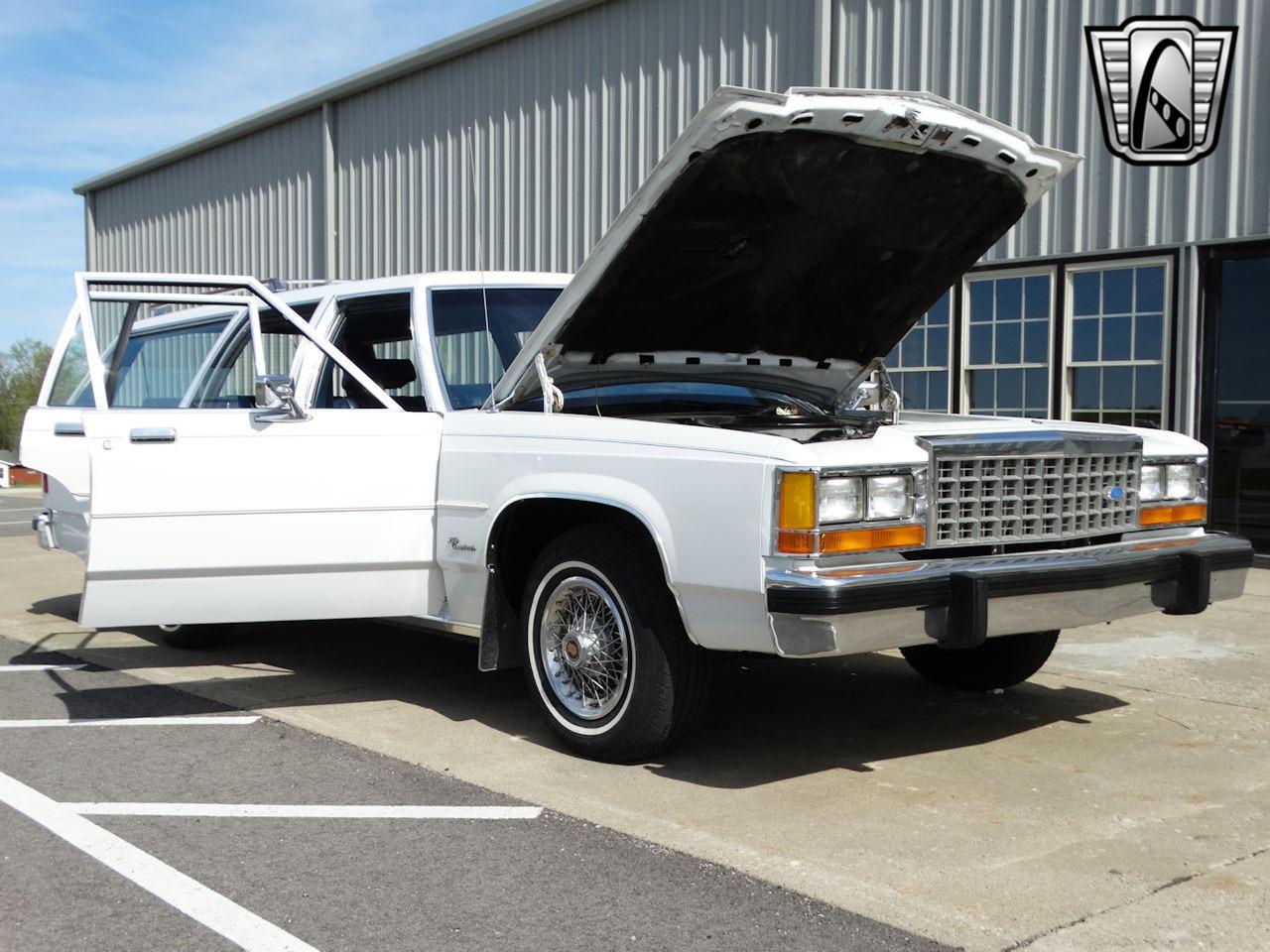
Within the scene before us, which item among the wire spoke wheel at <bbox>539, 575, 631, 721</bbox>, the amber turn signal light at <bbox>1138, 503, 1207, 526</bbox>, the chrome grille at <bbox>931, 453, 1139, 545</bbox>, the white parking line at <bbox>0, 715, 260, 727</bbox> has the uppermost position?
the chrome grille at <bbox>931, 453, 1139, 545</bbox>

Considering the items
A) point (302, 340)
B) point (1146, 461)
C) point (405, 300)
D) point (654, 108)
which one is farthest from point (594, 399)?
point (654, 108)

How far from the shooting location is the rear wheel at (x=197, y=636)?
6.98 metres

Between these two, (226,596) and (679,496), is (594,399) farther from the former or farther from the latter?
(226,596)

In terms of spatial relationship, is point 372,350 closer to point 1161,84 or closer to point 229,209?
point 1161,84

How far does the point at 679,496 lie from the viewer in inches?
168

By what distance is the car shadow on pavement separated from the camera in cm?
487

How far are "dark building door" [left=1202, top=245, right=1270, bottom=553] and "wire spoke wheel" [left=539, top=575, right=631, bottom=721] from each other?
7.24 m

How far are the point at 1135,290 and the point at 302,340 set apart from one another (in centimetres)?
732

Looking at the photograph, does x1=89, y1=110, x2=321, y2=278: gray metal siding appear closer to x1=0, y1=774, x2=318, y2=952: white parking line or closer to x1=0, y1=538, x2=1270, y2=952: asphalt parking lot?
x1=0, y1=538, x2=1270, y2=952: asphalt parking lot

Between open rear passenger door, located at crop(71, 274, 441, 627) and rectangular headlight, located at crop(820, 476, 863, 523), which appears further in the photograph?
open rear passenger door, located at crop(71, 274, 441, 627)

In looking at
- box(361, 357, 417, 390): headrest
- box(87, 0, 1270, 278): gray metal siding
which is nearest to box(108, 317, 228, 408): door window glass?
box(361, 357, 417, 390): headrest

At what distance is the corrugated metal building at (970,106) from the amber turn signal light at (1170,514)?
558 cm

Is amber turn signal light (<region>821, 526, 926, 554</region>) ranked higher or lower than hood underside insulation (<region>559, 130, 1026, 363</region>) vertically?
lower

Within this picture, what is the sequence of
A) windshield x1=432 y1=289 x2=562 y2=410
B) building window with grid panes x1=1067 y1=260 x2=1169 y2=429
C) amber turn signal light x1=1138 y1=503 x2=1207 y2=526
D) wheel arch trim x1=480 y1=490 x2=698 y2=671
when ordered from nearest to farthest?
wheel arch trim x1=480 y1=490 x2=698 y2=671 < amber turn signal light x1=1138 y1=503 x2=1207 y2=526 < windshield x1=432 y1=289 x2=562 y2=410 < building window with grid panes x1=1067 y1=260 x2=1169 y2=429
